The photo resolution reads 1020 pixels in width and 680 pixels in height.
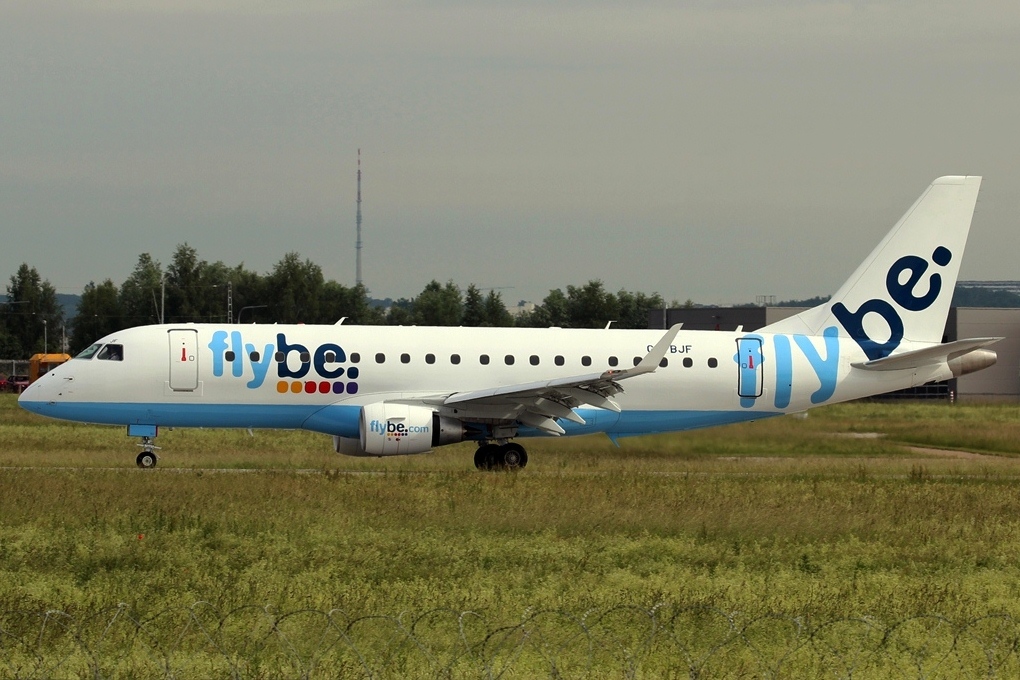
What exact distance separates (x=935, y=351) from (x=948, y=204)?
4.81 metres

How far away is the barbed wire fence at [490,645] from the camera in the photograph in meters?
12.7

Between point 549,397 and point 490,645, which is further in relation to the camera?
point 549,397

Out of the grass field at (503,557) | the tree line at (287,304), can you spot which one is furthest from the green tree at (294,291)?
the grass field at (503,557)

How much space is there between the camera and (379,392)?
32094 millimetres

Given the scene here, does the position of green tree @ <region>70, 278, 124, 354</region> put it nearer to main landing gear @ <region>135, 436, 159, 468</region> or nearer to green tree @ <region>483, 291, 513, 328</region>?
green tree @ <region>483, 291, 513, 328</region>

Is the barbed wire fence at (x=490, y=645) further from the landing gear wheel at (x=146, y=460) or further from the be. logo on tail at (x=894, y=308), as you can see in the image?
the be. logo on tail at (x=894, y=308)

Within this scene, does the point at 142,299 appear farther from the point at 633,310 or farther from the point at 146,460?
the point at 146,460

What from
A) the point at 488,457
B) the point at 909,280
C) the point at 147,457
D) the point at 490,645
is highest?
the point at 909,280

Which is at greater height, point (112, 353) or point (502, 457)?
point (112, 353)

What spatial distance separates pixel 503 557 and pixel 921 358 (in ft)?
61.5

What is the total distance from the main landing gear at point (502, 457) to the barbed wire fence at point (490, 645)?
1650 centimetres

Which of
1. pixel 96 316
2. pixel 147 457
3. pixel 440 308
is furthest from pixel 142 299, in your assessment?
pixel 147 457

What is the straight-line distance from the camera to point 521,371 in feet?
109

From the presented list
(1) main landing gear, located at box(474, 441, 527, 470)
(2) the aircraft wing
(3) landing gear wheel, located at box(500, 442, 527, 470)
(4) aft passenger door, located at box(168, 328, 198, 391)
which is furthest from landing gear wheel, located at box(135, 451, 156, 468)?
(3) landing gear wheel, located at box(500, 442, 527, 470)
